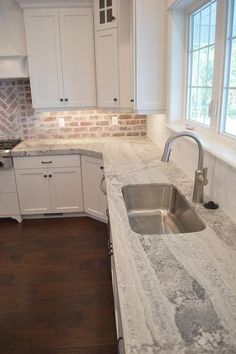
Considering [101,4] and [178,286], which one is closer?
[178,286]

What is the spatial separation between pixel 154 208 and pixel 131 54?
1.68 metres

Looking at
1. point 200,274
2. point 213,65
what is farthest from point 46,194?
point 200,274

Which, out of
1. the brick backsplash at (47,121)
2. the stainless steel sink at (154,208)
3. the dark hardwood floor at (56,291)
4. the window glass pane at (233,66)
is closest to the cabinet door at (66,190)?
the dark hardwood floor at (56,291)

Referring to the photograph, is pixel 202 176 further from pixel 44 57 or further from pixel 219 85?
pixel 44 57

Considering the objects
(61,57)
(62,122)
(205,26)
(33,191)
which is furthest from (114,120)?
(205,26)

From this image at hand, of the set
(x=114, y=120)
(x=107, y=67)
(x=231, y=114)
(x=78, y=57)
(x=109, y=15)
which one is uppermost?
(x=109, y=15)

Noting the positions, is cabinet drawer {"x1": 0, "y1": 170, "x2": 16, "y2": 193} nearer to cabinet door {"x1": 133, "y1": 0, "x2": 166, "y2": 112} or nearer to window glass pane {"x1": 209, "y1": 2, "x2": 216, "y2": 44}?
cabinet door {"x1": 133, "y1": 0, "x2": 166, "y2": 112}

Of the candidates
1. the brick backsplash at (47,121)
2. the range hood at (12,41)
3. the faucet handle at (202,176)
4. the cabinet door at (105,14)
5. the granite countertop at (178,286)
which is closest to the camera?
the granite countertop at (178,286)

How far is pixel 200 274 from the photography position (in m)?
1.05

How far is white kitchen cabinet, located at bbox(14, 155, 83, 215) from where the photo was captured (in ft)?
10.9

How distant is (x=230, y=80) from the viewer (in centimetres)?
170

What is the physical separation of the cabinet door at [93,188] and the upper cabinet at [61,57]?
736mm

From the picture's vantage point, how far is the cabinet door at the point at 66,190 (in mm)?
3379

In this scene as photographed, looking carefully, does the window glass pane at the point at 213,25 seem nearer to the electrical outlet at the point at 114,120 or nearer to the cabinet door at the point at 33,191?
the electrical outlet at the point at 114,120
